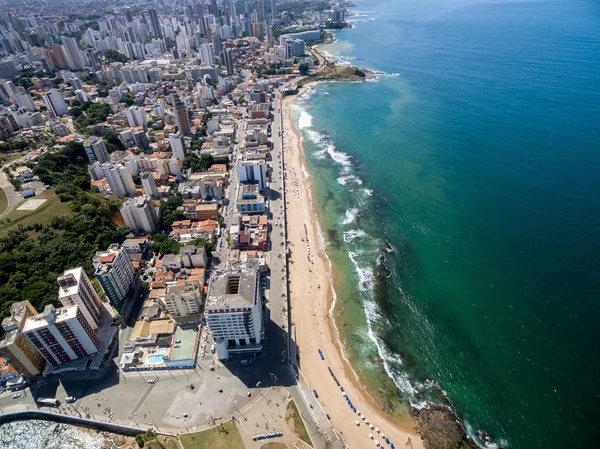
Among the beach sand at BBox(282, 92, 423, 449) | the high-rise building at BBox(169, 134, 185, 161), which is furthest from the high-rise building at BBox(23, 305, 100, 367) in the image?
the high-rise building at BBox(169, 134, 185, 161)

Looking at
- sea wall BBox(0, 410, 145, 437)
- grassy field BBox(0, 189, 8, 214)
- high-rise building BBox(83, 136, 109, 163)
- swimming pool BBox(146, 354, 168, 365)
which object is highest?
high-rise building BBox(83, 136, 109, 163)

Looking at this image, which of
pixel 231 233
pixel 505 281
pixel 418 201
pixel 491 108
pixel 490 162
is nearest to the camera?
pixel 505 281

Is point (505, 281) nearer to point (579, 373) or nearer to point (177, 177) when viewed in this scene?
point (579, 373)

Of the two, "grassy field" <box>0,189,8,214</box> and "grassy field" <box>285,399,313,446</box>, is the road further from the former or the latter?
"grassy field" <box>285,399,313,446</box>

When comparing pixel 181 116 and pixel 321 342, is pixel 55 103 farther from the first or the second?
pixel 321 342

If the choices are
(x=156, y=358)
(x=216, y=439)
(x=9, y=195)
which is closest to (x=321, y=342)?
(x=216, y=439)

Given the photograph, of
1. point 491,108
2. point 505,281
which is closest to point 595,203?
point 505,281

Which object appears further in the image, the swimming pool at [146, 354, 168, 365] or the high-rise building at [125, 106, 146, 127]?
the high-rise building at [125, 106, 146, 127]

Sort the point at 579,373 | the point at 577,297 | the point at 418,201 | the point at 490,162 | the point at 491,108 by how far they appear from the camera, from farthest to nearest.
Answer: the point at 491,108
the point at 490,162
the point at 418,201
the point at 577,297
the point at 579,373
